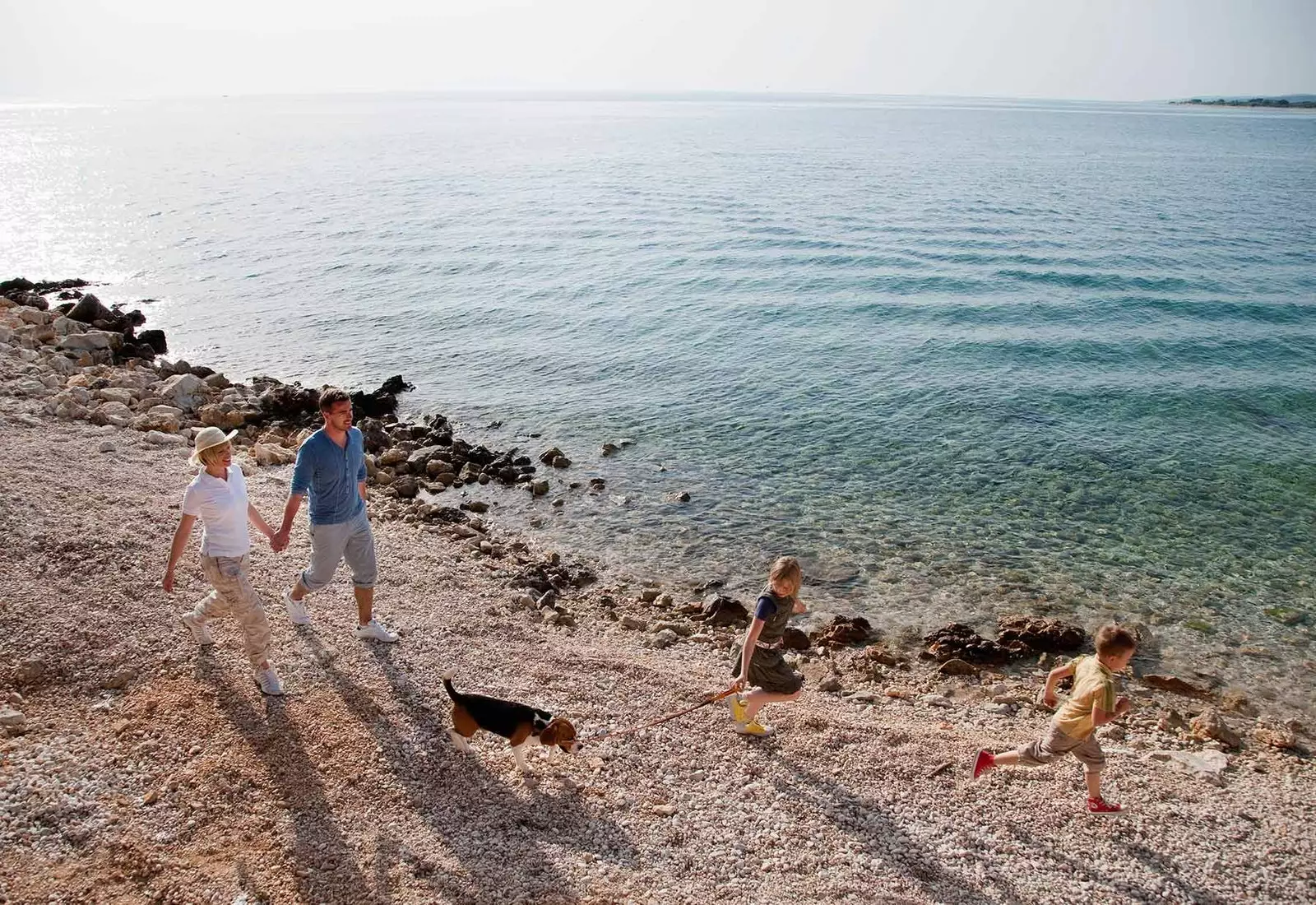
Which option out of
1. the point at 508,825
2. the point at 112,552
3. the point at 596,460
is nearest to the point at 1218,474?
the point at 596,460

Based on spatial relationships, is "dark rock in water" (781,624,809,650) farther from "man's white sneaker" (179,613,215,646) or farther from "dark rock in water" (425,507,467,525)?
"man's white sneaker" (179,613,215,646)

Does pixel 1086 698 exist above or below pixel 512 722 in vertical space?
above

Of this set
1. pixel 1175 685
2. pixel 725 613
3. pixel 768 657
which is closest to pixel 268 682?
pixel 768 657

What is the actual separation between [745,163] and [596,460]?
60.8 m

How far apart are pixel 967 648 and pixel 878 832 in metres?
5.40

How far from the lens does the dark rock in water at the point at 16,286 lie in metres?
30.3

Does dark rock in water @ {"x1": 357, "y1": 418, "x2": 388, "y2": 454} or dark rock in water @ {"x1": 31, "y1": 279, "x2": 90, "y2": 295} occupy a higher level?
dark rock in water @ {"x1": 31, "y1": 279, "x2": 90, "y2": 295}

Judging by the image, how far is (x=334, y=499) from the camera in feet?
28.5

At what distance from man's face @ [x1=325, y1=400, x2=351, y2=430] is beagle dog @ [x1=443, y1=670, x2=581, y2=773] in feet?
8.87

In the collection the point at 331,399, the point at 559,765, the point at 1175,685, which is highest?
the point at 331,399

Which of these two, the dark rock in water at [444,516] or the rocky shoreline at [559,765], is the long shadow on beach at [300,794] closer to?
the rocky shoreline at [559,765]

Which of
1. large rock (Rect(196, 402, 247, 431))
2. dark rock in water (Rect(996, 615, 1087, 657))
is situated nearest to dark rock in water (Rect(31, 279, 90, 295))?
large rock (Rect(196, 402, 247, 431))

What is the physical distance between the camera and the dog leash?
28.5 ft

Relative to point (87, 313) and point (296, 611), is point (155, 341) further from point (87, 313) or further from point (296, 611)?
point (296, 611)
